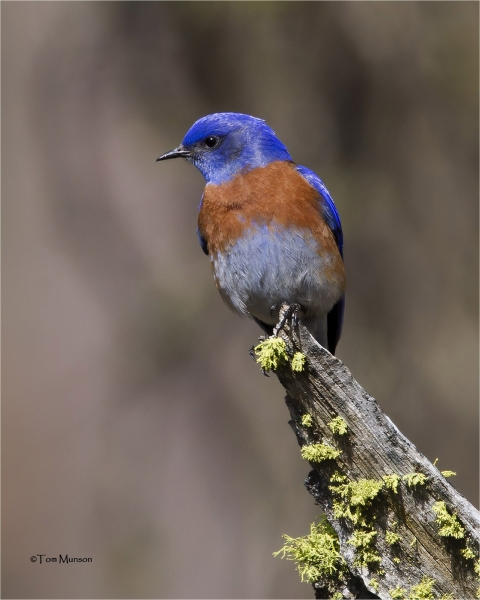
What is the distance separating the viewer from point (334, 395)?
10.1 ft

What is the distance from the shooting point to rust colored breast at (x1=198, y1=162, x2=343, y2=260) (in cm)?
429

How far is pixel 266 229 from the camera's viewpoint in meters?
4.27

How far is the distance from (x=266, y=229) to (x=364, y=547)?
198cm

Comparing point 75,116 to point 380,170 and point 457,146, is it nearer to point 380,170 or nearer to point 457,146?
point 380,170

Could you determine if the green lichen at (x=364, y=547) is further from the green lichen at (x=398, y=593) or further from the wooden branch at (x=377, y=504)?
the green lichen at (x=398, y=593)

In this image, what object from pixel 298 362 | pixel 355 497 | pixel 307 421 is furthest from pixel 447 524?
pixel 298 362

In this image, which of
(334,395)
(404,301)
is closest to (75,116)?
(404,301)

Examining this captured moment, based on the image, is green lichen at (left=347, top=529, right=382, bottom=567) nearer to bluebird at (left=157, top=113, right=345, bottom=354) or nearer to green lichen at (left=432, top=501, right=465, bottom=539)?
green lichen at (left=432, top=501, right=465, bottom=539)

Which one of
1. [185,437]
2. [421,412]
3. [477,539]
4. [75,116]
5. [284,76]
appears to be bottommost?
[477,539]

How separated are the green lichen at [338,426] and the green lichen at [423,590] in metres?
0.68

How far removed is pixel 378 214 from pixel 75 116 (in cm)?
318

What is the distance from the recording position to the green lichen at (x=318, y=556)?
3.14m

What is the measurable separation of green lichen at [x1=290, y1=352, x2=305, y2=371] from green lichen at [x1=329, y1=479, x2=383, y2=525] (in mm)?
529

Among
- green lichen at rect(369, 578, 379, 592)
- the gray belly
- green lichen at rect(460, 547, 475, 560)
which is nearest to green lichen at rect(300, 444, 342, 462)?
green lichen at rect(369, 578, 379, 592)
